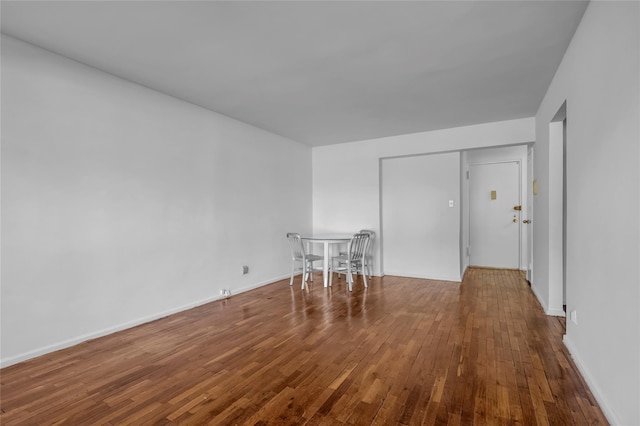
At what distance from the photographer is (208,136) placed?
13.3 ft

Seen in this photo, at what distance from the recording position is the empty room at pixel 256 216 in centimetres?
180

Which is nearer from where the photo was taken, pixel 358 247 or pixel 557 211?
pixel 557 211

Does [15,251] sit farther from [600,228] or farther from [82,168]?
[600,228]

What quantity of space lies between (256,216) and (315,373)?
2965mm

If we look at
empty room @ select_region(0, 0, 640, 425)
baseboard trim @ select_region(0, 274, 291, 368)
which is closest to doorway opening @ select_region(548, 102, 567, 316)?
empty room @ select_region(0, 0, 640, 425)

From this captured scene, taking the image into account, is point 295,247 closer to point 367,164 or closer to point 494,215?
point 367,164

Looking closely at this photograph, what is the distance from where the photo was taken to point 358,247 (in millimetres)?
4879

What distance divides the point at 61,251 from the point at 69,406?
4.35 ft

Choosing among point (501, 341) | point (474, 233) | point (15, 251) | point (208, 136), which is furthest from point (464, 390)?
point (474, 233)

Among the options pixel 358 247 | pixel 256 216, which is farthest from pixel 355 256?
pixel 256 216

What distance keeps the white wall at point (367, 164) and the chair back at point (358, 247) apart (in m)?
0.68

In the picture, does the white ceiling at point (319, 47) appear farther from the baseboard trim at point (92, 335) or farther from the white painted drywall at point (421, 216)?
the baseboard trim at point (92, 335)

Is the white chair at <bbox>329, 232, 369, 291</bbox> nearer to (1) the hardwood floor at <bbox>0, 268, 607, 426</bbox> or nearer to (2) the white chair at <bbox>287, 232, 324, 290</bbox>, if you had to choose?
(2) the white chair at <bbox>287, 232, 324, 290</bbox>

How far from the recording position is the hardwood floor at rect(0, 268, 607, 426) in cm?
178
